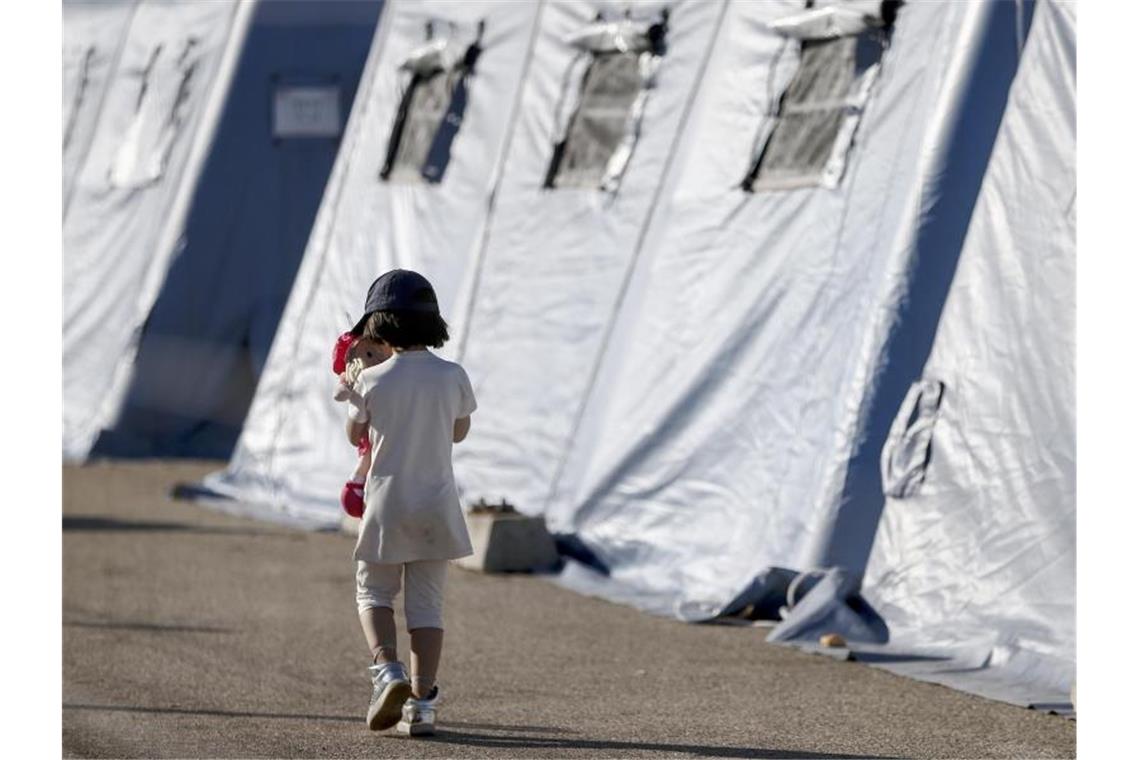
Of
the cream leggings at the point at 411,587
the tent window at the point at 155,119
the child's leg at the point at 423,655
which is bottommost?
the child's leg at the point at 423,655

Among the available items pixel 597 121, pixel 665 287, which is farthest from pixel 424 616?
pixel 597 121

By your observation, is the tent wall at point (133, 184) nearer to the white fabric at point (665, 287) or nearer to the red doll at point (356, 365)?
the white fabric at point (665, 287)

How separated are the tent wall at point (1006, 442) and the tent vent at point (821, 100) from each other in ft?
4.05

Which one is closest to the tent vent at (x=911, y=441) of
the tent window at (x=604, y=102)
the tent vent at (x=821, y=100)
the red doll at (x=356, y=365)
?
the tent vent at (x=821, y=100)

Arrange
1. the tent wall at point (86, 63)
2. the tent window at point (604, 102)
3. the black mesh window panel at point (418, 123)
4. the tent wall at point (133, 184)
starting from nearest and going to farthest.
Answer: the tent window at point (604, 102) → the black mesh window panel at point (418, 123) → the tent wall at point (133, 184) → the tent wall at point (86, 63)

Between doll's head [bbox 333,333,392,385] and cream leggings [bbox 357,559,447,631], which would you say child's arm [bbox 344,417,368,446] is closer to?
doll's head [bbox 333,333,392,385]

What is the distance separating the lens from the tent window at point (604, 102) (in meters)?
11.7

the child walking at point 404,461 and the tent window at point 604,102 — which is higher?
the tent window at point 604,102

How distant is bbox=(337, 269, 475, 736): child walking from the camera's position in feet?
19.4

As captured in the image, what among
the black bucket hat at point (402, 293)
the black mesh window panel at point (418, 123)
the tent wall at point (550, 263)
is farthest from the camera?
the black mesh window panel at point (418, 123)

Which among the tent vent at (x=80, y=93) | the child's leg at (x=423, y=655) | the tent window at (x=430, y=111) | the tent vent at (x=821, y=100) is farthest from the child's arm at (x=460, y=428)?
the tent vent at (x=80, y=93)

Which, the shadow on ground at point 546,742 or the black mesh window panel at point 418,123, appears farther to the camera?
the black mesh window panel at point 418,123

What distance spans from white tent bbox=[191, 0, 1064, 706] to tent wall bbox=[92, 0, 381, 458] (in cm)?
429

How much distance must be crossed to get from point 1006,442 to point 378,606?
3203mm
